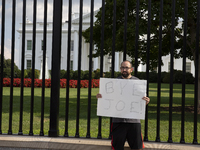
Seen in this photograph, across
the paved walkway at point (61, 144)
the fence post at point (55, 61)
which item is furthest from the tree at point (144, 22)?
the paved walkway at point (61, 144)

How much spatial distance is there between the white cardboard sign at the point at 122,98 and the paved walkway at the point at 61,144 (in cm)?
39

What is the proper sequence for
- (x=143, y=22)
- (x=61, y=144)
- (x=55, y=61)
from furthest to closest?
(x=143, y=22) → (x=55, y=61) → (x=61, y=144)

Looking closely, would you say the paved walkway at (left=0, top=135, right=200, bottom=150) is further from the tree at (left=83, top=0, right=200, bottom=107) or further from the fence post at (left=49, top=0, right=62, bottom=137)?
the tree at (left=83, top=0, right=200, bottom=107)

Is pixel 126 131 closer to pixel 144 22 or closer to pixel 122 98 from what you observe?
pixel 122 98

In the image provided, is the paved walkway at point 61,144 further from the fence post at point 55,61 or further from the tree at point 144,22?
→ the tree at point 144,22

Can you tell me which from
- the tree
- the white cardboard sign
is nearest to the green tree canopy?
the tree

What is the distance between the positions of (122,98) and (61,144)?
91cm

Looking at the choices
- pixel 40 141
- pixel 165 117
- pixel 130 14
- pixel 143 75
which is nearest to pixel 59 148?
pixel 40 141

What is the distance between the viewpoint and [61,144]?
10.0 ft

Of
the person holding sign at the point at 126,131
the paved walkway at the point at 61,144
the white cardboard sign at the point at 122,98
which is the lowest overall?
the paved walkway at the point at 61,144

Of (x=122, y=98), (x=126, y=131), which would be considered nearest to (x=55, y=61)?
(x=122, y=98)

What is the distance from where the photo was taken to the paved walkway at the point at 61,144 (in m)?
2.98

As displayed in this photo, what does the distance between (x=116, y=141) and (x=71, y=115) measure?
521 centimetres

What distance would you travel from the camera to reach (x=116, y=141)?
2.83 metres
